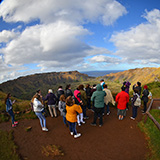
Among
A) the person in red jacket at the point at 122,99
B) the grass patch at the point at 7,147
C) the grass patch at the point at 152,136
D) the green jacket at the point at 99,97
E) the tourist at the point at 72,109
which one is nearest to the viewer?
the grass patch at the point at 152,136

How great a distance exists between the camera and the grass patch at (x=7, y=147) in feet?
15.8

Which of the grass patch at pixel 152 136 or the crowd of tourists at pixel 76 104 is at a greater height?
the crowd of tourists at pixel 76 104

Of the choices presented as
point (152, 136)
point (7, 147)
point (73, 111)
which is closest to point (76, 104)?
point (73, 111)

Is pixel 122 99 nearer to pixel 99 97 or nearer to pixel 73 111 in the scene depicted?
pixel 99 97

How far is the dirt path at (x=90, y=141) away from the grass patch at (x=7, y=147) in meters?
0.25

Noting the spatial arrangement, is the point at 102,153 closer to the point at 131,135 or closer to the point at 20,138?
the point at 131,135

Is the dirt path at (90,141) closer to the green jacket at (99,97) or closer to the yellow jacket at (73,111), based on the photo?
the yellow jacket at (73,111)

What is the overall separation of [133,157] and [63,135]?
3.58 m

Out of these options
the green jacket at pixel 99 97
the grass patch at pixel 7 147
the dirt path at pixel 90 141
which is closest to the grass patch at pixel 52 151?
the dirt path at pixel 90 141

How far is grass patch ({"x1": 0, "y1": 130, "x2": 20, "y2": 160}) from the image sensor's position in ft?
15.8

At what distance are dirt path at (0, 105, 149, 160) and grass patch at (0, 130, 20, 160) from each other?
0.25 meters

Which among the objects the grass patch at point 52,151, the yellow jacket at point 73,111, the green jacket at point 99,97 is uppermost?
the green jacket at point 99,97

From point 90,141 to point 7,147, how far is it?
4.15 meters

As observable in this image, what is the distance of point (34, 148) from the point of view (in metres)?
5.30
